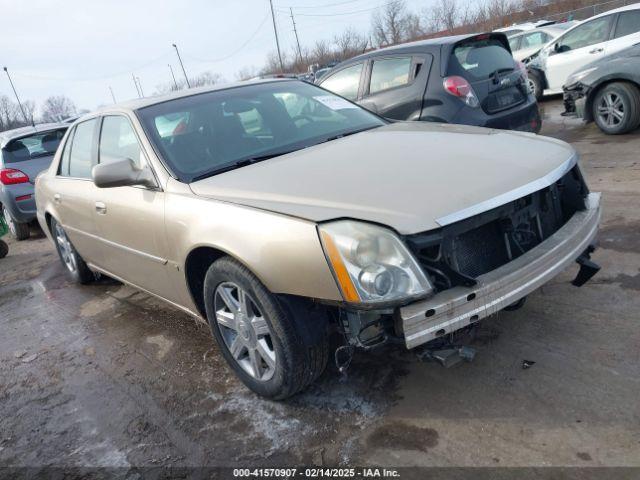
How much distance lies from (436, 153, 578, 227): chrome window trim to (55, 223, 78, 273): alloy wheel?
4.00 metres

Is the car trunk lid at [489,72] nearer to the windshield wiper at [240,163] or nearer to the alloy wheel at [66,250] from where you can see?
the windshield wiper at [240,163]

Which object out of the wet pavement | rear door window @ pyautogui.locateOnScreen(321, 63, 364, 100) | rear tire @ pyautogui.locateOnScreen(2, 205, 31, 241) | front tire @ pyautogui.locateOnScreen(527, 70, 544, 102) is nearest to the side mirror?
the wet pavement

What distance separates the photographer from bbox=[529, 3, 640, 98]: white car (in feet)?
29.0

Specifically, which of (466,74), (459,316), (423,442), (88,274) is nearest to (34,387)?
(88,274)

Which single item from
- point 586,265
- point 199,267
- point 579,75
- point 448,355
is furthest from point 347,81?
point 448,355

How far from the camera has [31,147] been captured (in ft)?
26.2

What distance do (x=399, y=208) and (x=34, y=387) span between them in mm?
2734

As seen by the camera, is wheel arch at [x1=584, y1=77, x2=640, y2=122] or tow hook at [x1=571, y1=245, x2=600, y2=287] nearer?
tow hook at [x1=571, y1=245, x2=600, y2=287]

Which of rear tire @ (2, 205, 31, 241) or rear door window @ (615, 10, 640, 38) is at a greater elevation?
rear door window @ (615, 10, 640, 38)

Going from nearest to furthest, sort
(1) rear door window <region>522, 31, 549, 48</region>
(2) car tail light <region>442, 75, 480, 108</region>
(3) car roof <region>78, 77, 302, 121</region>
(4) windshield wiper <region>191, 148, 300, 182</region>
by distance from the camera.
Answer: (4) windshield wiper <region>191, 148, 300, 182</region> < (3) car roof <region>78, 77, 302, 121</region> < (2) car tail light <region>442, 75, 480, 108</region> < (1) rear door window <region>522, 31, 549, 48</region>

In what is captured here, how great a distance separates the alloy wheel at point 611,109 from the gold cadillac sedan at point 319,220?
461 centimetres

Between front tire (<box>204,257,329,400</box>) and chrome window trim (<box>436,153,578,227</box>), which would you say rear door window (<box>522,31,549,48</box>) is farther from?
front tire (<box>204,257,329,400</box>)

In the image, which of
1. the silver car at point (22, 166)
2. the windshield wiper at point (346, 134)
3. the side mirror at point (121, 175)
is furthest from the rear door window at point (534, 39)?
the side mirror at point (121, 175)

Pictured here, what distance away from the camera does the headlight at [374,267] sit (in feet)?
6.96
